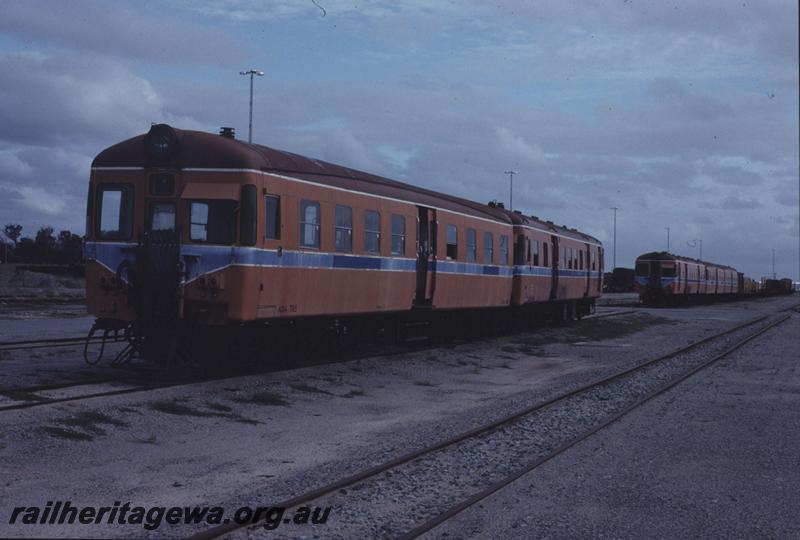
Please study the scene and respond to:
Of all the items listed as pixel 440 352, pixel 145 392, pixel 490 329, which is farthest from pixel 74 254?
pixel 145 392

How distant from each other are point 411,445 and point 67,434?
11.6 ft

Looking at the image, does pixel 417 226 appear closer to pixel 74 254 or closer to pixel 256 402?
pixel 256 402

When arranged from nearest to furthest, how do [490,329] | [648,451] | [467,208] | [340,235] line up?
[648,451] → [340,235] → [467,208] → [490,329]

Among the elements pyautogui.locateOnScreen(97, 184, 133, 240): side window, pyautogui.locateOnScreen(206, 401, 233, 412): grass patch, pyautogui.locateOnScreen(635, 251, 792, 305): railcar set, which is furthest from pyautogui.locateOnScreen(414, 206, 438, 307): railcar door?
pyautogui.locateOnScreen(635, 251, 792, 305): railcar set

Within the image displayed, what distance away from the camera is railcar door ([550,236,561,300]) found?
96.5 feet

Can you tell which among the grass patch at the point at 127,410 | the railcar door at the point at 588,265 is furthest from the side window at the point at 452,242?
the railcar door at the point at 588,265

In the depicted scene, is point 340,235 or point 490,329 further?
point 490,329

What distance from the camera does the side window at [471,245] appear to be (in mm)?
22016

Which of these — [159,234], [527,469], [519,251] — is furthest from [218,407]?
[519,251]

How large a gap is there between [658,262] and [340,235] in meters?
43.5

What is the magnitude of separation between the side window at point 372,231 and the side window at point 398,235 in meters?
0.69

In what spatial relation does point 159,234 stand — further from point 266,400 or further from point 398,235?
point 398,235

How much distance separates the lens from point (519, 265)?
25.8 metres

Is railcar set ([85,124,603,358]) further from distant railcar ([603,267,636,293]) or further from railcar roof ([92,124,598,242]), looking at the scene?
distant railcar ([603,267,636,293])
